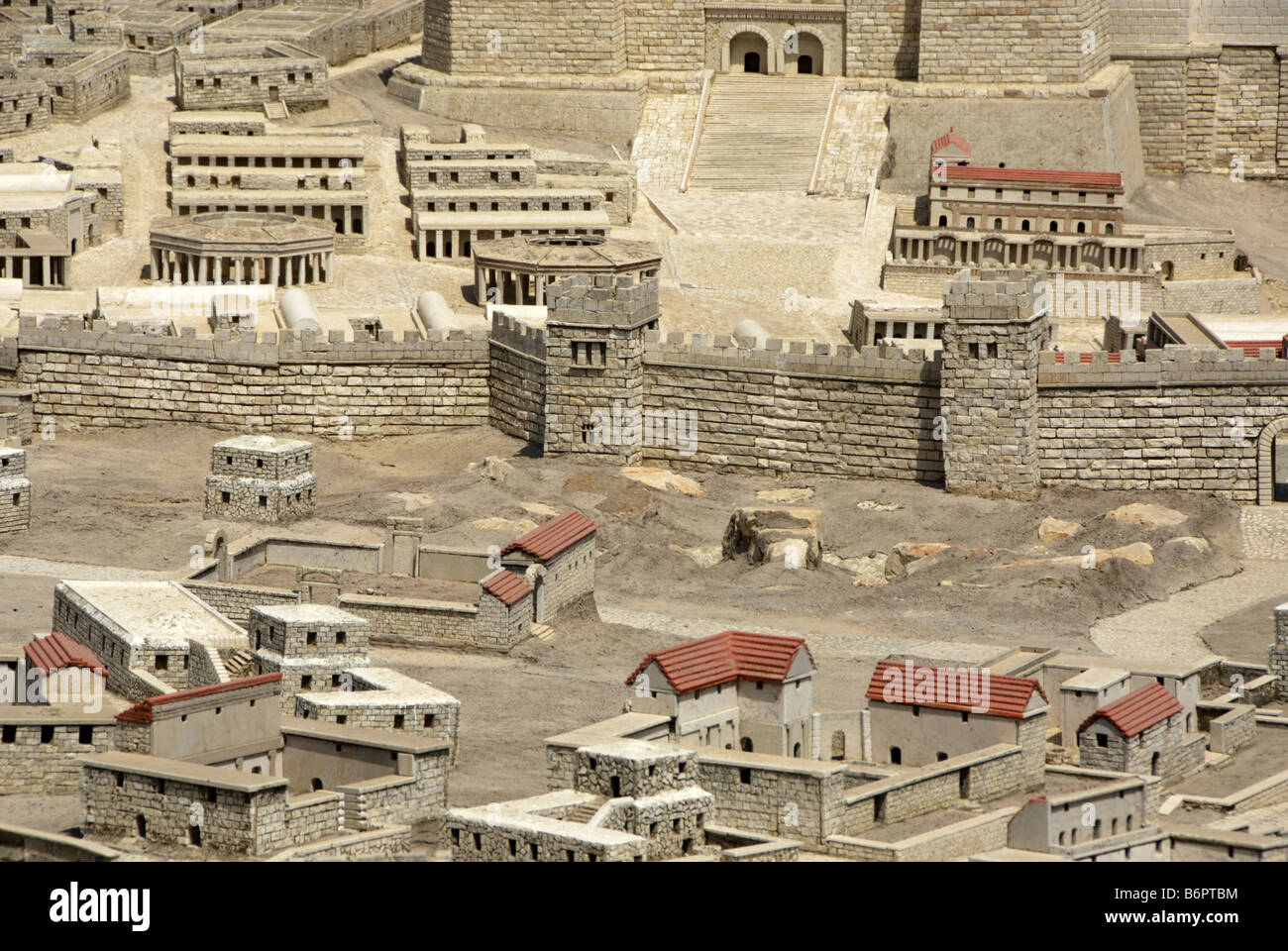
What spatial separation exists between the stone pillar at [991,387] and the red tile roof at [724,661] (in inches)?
707

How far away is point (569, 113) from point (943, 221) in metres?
15.7

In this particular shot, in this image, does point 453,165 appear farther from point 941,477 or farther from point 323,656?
point 323,656

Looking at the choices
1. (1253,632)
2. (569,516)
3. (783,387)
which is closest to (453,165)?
(783,387)

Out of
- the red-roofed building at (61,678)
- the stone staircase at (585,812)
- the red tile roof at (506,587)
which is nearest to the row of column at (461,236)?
the red tile roof at (506,587)

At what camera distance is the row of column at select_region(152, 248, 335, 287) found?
8569 centimetres

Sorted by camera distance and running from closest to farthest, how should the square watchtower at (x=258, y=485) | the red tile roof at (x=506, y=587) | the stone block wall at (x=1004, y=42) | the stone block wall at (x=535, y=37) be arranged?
the red tile roof at (x=506, y=587), the square watchtower at (x=258, y=485), the stone block wall at (x=1004, y=42), the stone block wall at (x=535, y=37)

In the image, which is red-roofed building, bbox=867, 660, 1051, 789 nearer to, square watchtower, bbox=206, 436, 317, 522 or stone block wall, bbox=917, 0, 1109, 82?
square watchtower, bbox=206, 436, 317, 522

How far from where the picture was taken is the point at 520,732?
5341 cm

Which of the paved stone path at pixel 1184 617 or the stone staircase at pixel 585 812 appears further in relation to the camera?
the paved stone path at pixel 1184 617

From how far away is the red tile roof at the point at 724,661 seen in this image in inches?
2066

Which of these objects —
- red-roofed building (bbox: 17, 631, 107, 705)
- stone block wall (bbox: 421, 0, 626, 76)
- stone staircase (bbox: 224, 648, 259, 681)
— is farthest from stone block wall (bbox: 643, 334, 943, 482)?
stone block wall (bbox: 421, 0, 626, 76)

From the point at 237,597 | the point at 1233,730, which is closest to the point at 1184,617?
the point at 1233,730

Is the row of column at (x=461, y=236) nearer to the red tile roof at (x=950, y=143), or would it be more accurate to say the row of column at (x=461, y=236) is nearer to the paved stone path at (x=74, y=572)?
the red tile roof at (x=950, y=143)

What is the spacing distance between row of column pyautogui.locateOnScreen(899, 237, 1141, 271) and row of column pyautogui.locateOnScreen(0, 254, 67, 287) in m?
25.5
